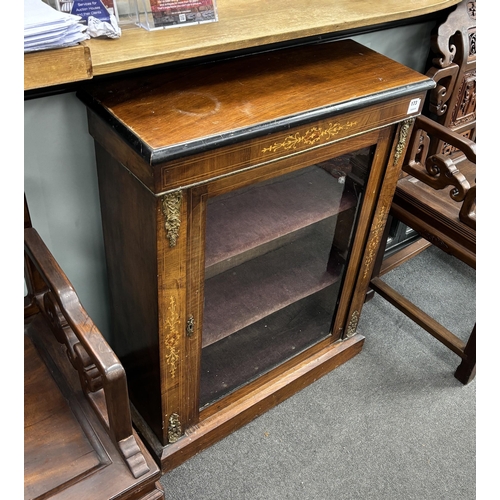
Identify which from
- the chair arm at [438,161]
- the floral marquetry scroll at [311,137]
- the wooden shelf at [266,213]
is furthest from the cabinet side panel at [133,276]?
the chair arm at [438,161]

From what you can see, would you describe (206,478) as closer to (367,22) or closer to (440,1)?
(367,22)

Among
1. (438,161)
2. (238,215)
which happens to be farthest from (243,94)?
(438,161)

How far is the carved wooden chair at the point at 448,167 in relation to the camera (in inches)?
46.9

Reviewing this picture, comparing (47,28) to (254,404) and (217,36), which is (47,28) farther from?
(254,404)

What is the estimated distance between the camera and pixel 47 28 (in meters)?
0.63

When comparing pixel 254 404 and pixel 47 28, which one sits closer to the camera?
pixel 47 28

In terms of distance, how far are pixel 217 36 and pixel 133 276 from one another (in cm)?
43

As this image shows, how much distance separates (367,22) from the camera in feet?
3.15

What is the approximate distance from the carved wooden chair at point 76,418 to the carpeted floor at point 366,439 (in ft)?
1.42

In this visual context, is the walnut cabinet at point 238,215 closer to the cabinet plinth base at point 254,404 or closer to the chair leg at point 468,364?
the cabinet plinth base at point 254,404

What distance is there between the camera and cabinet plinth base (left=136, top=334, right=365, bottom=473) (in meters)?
1.17

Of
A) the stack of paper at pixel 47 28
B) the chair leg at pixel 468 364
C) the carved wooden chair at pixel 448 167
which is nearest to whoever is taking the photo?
the stack of paper at pixel 47 28

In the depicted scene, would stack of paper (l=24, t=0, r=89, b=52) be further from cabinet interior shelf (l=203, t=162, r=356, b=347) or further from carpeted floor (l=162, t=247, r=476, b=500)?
carpeted floor (l=162, t=247, r=476, b=500)

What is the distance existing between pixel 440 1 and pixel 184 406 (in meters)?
0.99
